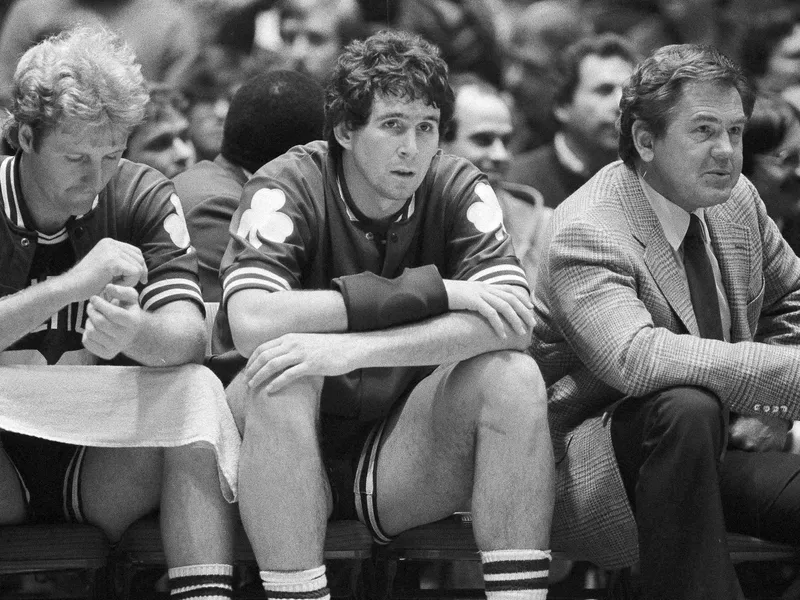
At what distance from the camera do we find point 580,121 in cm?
314

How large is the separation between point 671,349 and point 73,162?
112 centimetres

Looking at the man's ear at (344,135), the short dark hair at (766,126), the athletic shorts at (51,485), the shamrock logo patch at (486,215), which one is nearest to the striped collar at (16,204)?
the athletic shorts at (51,485)

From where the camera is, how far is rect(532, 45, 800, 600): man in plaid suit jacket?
192 centimetres

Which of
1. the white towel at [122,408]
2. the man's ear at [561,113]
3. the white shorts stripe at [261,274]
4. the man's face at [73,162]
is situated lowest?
the white towel at [122,408]

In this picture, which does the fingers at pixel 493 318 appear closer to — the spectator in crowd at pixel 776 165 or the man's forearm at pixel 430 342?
the man's forearm at pixel 430 342

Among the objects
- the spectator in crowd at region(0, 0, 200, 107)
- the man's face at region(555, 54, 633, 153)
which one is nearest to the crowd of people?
the spectator in crowd at region(0, 0, 200, 107)

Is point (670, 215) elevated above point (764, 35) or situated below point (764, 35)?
below

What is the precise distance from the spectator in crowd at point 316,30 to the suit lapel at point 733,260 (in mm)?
1169

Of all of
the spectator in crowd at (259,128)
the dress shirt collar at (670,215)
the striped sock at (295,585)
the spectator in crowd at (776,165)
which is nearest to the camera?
the striped sock at (295,585)

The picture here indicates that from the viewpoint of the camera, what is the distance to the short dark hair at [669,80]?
7.55 feet

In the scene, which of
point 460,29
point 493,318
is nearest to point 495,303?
point 493,318

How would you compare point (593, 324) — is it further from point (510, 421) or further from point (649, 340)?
point (510, 421)

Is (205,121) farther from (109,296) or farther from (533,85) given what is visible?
(109,296)

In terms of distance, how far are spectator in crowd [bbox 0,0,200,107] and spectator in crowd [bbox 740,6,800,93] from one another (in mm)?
1544
